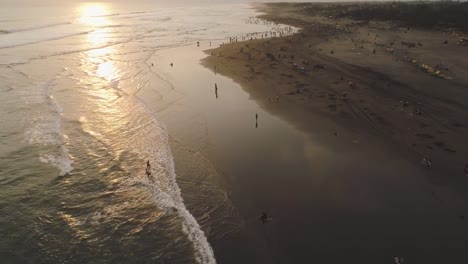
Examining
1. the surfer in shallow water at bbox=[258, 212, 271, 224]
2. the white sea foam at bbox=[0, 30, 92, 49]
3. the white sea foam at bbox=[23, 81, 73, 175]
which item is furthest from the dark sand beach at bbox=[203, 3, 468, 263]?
the white sea foam at bbox=[0, 30, 92, 49]

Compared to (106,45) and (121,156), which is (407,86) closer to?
(121,156)

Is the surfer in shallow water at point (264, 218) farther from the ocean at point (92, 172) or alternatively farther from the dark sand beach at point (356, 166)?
the ocean at point (92, 172)

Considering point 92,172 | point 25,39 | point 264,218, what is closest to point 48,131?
point 92,172

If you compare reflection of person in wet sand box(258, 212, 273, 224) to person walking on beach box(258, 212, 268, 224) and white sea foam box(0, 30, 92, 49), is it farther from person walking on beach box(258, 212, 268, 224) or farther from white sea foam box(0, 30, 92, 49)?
white sea foam box(0, 30, 92, 49)

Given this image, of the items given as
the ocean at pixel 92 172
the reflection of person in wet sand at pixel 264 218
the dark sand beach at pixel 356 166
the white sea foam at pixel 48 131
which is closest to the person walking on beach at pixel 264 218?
the reflection of person in wet sand at pixel 264 218

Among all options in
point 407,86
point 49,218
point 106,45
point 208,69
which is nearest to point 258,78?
point 208,69

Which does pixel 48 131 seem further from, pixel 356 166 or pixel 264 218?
pixel 356 166

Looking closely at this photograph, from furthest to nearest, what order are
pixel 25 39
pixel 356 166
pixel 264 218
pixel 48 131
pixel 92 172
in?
pixel 25 39 < pixel 48 131 < pixel 92 172 < pixel 356 166 < pixel 264 218
